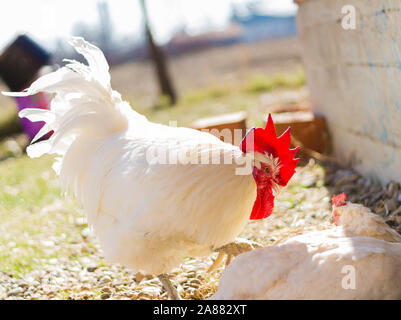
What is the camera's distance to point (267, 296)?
7.81ft

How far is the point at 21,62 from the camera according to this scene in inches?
458

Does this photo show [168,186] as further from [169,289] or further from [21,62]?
[21,62]

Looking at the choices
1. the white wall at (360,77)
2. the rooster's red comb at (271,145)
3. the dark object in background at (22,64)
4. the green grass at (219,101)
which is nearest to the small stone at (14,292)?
the rooster's red comb at (271,145)

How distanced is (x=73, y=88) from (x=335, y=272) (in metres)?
2.13

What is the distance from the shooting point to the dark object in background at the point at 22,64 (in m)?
11.6

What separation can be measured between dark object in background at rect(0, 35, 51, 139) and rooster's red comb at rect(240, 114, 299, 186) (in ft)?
30.4

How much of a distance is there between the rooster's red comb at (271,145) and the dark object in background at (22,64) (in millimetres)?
9255

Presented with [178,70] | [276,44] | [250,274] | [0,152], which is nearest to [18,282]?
[250,274]

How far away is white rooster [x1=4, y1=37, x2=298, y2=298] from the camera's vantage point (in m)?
2.88

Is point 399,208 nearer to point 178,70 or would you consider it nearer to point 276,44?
point 178,70

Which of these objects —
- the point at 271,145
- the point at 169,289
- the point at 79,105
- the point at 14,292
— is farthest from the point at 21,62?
the point at 271,145

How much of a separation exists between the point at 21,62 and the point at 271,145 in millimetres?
10065

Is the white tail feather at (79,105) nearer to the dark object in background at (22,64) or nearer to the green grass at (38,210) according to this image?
the green grass at (38,210)

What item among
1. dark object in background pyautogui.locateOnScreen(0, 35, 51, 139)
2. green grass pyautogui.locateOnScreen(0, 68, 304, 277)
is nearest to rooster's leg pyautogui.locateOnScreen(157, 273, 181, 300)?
green grass pyautogui.locateOnScreen(0, 68, 304, 277)
